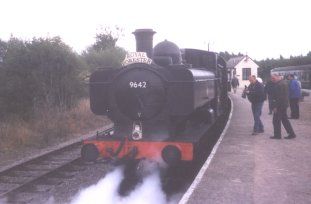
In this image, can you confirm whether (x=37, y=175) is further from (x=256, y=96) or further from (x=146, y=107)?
(x=256, y=96)

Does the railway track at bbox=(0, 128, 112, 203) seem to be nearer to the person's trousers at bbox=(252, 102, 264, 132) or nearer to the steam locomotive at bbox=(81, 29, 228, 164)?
the steam locomotive at bbox=(81, 29, 228, 164)

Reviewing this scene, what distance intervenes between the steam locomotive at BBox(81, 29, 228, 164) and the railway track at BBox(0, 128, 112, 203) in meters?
0.67

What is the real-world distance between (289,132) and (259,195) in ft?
18.3

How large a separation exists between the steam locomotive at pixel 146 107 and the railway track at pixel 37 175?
672mm

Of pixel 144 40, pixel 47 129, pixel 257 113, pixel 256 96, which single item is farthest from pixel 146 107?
pixel 47 129

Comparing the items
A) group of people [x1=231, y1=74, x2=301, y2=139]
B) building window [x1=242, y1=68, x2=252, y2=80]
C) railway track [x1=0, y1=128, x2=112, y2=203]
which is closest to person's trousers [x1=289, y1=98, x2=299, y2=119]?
group of people [x1=231, y1=74, x2=301, y2=139]

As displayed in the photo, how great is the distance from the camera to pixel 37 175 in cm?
889

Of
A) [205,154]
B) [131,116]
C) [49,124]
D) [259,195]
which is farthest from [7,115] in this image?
[259,195]

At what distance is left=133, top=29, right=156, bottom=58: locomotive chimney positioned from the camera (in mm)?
8547

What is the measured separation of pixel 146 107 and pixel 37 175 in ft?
8.93

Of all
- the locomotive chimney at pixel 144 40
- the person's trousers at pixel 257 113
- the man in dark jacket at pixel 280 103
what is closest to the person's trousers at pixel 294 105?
the person's trousers at pixel 257 113

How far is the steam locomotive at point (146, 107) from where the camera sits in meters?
7.65

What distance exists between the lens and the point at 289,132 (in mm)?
11500

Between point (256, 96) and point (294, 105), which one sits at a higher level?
point (256, 96)
